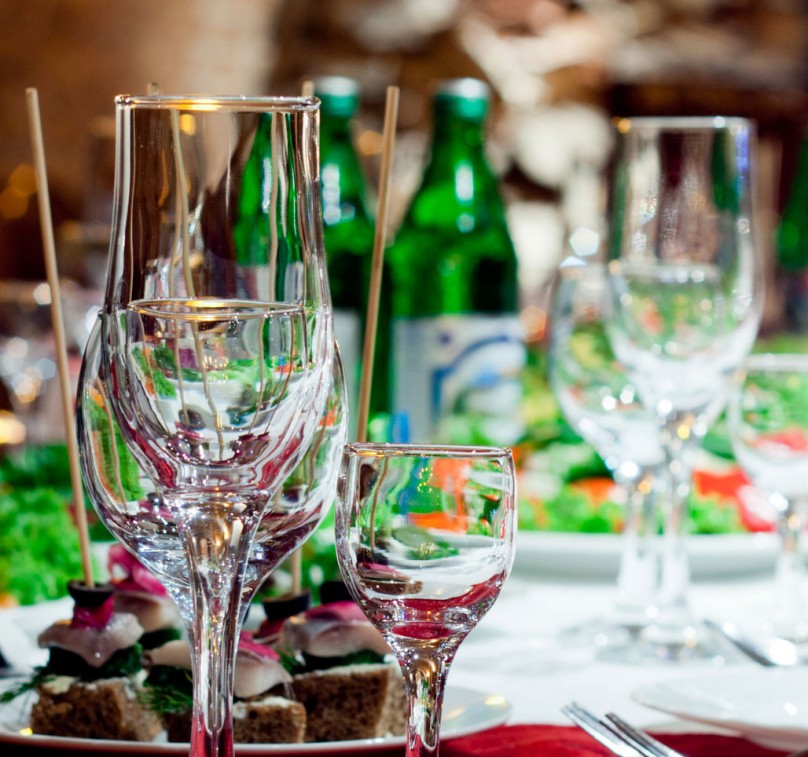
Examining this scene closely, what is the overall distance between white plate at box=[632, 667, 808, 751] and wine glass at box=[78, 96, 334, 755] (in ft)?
0.81

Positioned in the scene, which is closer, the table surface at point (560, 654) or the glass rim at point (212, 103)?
the glass rim at point (212, 103)

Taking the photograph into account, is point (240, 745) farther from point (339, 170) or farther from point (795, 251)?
point (795, 251)

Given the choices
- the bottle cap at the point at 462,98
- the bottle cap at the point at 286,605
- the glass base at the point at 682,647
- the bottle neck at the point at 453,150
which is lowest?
the glass base at the point at 682,647

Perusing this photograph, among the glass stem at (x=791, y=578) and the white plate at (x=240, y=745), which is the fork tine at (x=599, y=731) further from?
the glass stem at (x=791, y=578)

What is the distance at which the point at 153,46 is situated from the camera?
9.21 feet

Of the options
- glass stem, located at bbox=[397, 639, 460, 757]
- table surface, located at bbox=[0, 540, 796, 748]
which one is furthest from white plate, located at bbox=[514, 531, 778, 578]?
glass stem, located at bbox=[397, 639, 460, 757]

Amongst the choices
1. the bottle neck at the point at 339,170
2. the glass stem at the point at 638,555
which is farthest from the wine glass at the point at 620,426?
the bottle neck at the point at 339,170

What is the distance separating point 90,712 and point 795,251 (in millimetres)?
2271

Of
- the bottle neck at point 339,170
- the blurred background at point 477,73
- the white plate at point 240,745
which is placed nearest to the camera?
the white plate at point 240,745

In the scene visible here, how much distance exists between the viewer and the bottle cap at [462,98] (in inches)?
58.8

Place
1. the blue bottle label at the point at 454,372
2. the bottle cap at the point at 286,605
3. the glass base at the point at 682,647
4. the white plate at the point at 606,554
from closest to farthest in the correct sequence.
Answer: the bottle cap at the point at 286,605, the glass base at the point at 682,647, the white plate at the point at 606,554, the blue bottle label at the point at 454,372

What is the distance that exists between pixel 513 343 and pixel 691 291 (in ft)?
1.15

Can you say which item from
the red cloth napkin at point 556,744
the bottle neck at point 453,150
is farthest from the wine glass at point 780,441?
the bottle neck at point 453,150

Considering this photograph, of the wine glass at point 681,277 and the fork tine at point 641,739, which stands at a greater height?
the wine glass at point 681,277
